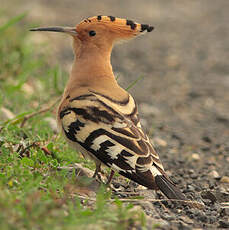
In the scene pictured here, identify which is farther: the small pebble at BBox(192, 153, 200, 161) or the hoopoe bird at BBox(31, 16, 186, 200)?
the small pebble at BBox(192, 153, 200, 161)

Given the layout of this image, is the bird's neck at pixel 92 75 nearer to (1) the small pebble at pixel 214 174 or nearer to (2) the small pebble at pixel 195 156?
(1) the small pebble at pixel 214 174

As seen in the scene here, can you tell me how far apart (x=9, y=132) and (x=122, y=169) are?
108 cm

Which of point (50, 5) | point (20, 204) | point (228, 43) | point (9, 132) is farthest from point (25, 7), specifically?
point (20, 204)

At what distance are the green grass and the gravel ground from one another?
408 millimetres

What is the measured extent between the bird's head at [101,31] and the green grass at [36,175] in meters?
0.64

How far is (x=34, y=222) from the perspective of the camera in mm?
2104

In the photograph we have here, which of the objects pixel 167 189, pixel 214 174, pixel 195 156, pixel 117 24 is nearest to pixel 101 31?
pixel 117 24

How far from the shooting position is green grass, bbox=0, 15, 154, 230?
2141 millimetres

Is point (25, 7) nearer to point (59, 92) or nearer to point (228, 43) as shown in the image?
point (228, 43)

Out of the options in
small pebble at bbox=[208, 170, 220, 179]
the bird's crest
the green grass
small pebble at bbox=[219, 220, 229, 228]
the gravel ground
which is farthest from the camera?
small pebble at bbox=[208, 170, 220, 179]

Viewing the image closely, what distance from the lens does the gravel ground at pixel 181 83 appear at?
3.28 meters

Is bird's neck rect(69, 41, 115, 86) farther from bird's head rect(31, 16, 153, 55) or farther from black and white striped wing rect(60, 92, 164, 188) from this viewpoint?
black and white striped wing rect(60, 92, 164, 188)

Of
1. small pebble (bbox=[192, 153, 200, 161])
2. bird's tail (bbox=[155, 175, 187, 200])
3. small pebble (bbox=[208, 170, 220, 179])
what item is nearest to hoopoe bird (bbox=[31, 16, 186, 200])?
bird's tail (bbox=[155, 175, 187, 200])

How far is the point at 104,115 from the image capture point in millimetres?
3010
